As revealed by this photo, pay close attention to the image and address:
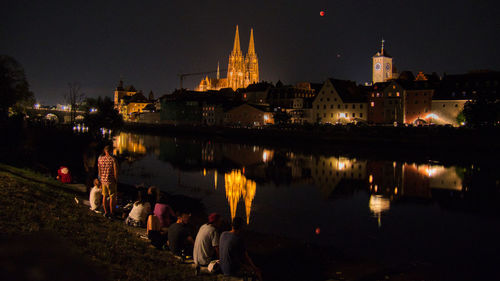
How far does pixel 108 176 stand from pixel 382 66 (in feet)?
428

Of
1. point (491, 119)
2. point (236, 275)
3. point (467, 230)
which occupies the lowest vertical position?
point (467, 230)

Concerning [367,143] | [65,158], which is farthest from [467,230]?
[367,143]

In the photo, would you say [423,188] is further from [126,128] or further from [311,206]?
[126,128]

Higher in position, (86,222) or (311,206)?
(86,222)

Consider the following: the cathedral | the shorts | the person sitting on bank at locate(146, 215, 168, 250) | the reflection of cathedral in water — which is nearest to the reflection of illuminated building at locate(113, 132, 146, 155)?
the reflection of cathedral in water

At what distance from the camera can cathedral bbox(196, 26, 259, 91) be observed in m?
185

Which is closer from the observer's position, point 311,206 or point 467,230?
point 467,230

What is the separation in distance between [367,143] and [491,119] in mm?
15947

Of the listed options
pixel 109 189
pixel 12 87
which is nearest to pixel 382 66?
pixel 12 87

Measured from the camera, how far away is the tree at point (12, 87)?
45.3 meters

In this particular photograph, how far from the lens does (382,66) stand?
12975 cm

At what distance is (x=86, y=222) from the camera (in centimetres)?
980

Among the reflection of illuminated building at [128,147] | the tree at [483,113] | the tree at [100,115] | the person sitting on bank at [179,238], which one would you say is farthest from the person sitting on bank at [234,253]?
the tree at [100,115]

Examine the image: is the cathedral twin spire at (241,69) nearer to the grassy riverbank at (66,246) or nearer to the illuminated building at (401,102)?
the illuminated building at (401,102)
